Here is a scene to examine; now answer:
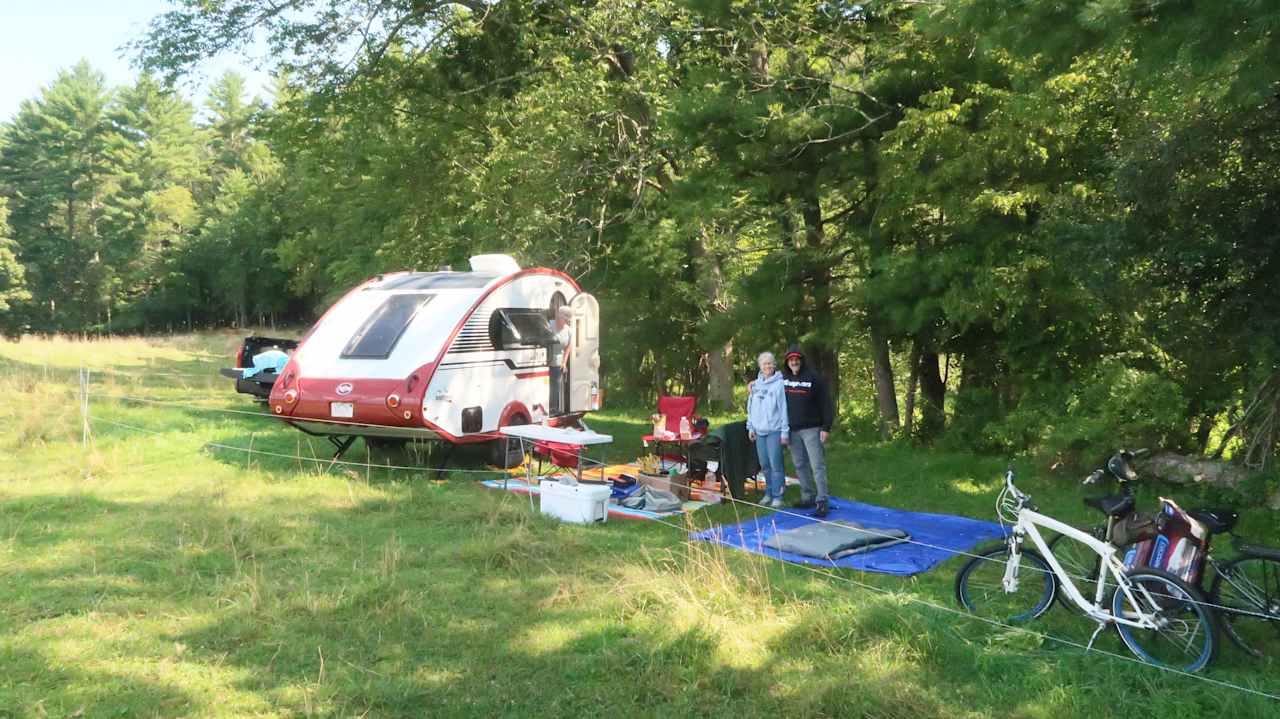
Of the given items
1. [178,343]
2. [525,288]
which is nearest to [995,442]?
[525,288]

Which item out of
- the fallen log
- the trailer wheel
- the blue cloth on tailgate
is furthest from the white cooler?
the fallen log

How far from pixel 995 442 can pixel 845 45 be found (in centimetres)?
516

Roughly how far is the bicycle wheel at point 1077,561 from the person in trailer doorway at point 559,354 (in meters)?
6.83

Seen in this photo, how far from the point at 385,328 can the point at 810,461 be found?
4.59 metres

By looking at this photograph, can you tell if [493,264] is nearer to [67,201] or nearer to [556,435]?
[556,435]

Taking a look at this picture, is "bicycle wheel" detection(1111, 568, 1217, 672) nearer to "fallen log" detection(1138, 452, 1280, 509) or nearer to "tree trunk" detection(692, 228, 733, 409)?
"fallen log" detection(1138, 452, 1280, 509)

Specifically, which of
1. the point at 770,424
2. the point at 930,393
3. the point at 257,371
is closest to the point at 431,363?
the point at 770,424

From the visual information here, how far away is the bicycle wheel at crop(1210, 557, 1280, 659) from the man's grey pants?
12.2ft

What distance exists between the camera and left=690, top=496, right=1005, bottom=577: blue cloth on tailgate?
22.4 feet

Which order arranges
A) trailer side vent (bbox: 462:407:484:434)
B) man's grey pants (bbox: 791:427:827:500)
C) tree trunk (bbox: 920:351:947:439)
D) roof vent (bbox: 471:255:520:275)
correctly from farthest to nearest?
tree trunk (bbox: 920:351:947:439) < roof vent (bbox: 471:255:520:275) < trailer side vent (bbox: 462:407:484:434) < man's grey pants (bbox: 791:427:827:500)

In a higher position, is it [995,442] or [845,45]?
[845,45]

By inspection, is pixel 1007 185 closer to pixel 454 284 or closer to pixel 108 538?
pixel 454 284

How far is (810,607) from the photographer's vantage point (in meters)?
5.12

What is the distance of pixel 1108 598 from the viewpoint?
16.6ft
